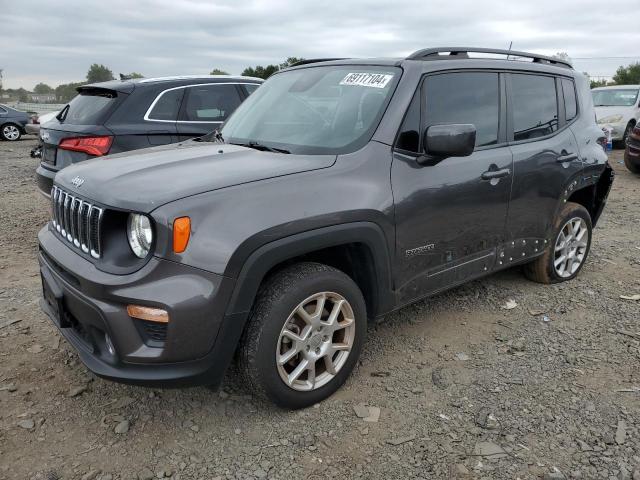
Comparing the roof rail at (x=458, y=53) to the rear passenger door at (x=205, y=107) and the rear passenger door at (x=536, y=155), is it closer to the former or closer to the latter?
the rear passenger door at (x=536, y=155)

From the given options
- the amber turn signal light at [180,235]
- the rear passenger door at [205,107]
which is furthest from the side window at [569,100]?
the amber turn signal light at [180,235]

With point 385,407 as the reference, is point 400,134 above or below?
above

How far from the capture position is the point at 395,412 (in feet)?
9.51

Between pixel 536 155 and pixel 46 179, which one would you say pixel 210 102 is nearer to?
pixel 46 179

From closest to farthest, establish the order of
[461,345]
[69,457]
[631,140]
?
[69,457] < [461,345] < [631,140]

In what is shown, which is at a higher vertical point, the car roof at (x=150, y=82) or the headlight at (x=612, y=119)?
the car roof at (x=150, y=82)

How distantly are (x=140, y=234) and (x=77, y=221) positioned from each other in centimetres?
51

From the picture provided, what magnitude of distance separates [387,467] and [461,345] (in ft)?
4.45

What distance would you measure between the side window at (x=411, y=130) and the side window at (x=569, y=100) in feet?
6.07

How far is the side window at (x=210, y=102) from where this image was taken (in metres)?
5.91

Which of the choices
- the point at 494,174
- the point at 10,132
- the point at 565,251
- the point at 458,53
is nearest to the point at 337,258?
the point at 494,174

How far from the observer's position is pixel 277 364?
2.66 metres

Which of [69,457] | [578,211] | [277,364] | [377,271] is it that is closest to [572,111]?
[578,211]

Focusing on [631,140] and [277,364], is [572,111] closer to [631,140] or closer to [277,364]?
[277,364]
